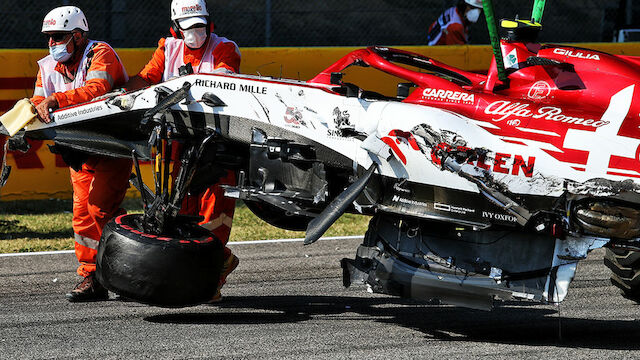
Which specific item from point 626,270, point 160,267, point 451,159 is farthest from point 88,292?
point 626,270

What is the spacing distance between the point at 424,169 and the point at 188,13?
2.46m

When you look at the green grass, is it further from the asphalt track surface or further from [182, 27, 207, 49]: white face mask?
[182, 27, 207, 49]: white face mask

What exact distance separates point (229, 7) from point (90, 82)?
44.9 feet

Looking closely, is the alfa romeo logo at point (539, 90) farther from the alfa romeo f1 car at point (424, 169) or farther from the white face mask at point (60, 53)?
the white face mask at point (60, 53)

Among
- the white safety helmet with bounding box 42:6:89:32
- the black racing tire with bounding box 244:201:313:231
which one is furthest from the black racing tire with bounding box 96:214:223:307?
the white safety helmet with bounding box 42:6:89:32

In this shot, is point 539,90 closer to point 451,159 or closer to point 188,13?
point 451,159

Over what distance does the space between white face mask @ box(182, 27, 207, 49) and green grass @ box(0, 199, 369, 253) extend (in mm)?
2615

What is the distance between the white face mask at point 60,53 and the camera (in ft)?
22.9

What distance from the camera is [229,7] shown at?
794 inches

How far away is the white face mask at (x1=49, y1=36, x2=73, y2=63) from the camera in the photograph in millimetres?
6965

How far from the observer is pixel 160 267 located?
5.66 meters

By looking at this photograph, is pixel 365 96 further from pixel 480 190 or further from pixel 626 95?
pixel 626 95

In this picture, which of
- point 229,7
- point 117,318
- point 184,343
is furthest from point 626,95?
point 229,7

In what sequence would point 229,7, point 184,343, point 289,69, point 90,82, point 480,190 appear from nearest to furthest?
point 480,190 → point 184,343 → point 90,82 → point 289,69 → point 229,7
